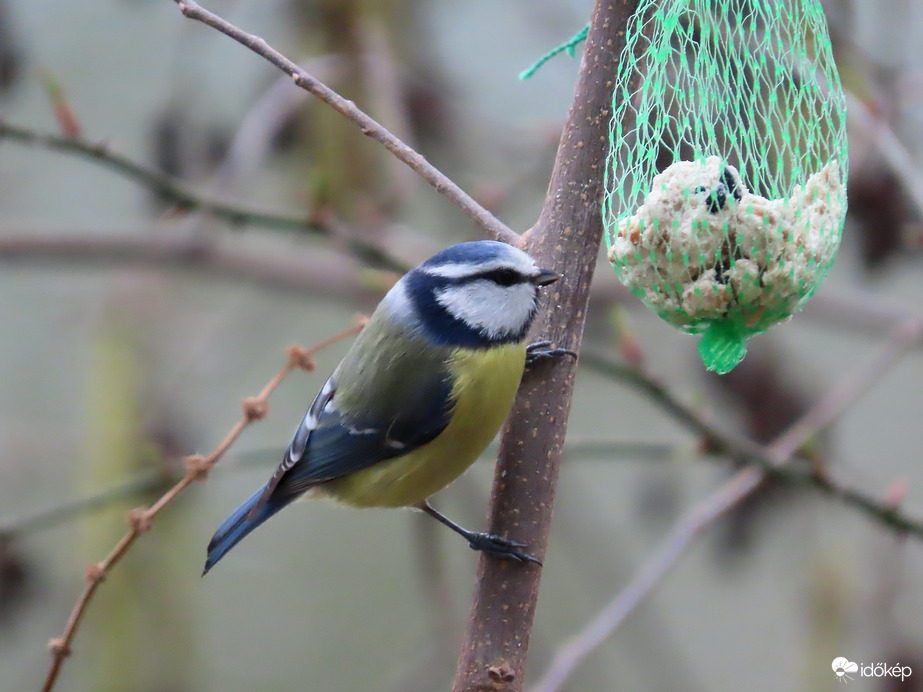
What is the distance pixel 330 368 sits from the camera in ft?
14.3

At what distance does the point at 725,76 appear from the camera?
151 centimetres

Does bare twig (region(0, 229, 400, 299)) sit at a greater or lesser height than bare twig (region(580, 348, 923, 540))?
greater

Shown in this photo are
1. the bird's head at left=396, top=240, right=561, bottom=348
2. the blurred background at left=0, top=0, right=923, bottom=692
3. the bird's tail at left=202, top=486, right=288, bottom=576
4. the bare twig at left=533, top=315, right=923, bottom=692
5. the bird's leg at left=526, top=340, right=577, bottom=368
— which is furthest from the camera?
the blurred background at left=0, top=0, right=923, bottom=692

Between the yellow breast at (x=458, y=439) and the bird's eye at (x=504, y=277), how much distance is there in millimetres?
110

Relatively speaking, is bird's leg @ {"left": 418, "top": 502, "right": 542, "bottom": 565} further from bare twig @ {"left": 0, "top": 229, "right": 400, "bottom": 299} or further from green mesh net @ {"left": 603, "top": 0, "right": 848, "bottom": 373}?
bare twig @ {"left": 0, "top": 229, "right": 400, "bottom": 299}

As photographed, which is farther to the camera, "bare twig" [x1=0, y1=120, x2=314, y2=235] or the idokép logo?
the idokép logo

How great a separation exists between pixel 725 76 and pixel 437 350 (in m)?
0.69

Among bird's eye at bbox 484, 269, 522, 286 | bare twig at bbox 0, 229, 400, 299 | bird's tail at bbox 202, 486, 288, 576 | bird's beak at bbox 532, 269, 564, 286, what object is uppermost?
bare twig at bbox 0, 229, 400, 299

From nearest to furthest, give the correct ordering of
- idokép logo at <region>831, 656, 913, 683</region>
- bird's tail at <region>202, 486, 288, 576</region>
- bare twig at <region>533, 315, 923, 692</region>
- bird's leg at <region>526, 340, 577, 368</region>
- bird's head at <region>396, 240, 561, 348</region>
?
bird's leg at <region>526, 340, 577, 368</region>
bird's head at <region>396, 240, 561, 348</region>
bare twig at <region>533, 315, 923, 692</region>
bird's tail at <region>202, 486, 288, 576</region>
idokép logo at <region>831, 656, 913, 683</region>

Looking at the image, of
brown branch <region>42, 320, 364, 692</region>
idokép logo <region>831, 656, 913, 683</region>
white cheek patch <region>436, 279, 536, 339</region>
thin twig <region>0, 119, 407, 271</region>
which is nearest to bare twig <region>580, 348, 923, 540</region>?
white cheek patch <region>436, 279, 536, 339</region>

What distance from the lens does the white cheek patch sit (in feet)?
5.42

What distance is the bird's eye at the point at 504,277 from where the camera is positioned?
5.13ft

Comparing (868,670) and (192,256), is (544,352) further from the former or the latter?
(868,670)

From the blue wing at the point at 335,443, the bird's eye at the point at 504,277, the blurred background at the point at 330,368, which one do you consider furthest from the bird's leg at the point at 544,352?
the blurred background at the point at 330,368
